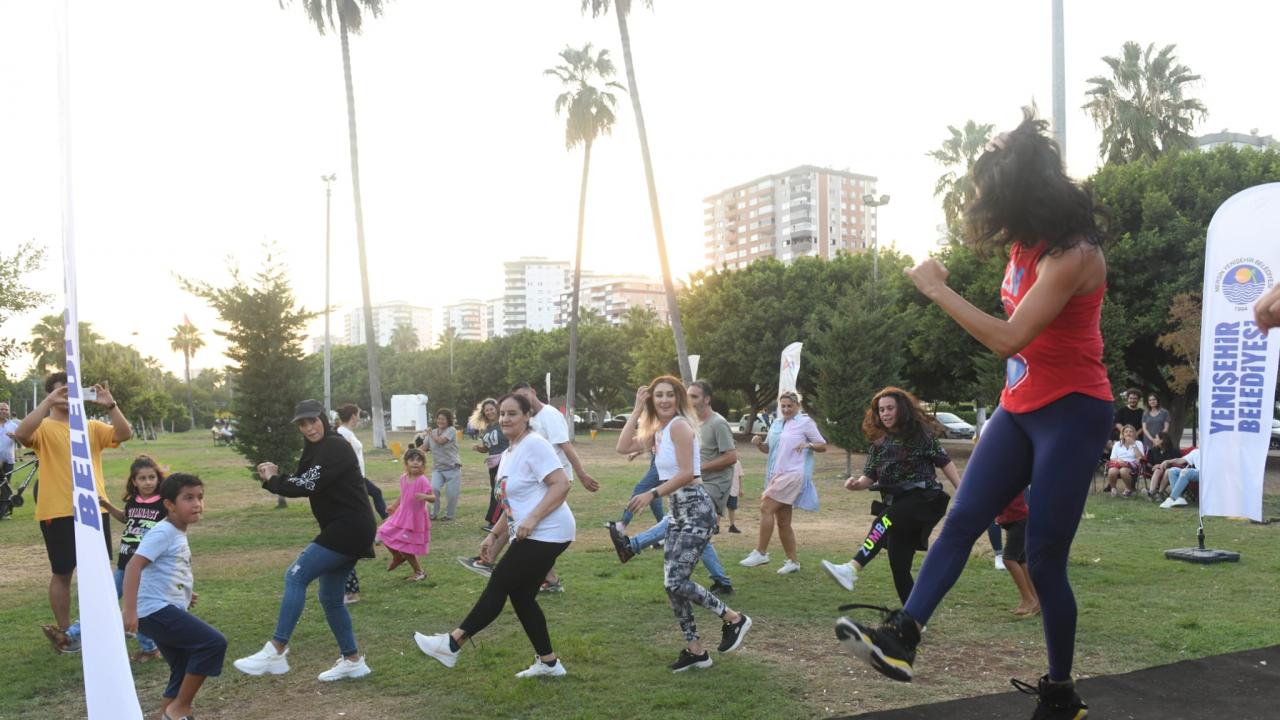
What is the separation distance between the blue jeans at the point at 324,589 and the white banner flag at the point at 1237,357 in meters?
8.47

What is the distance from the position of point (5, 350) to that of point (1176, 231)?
101ft

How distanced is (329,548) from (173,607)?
1.06m

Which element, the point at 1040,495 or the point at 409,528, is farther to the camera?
the point at 409,528

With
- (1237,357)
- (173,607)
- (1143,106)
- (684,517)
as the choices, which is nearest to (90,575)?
(173,607)

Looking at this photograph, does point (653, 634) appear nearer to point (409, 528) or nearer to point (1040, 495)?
point (409, 528)

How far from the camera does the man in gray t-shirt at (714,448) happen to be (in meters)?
9.16

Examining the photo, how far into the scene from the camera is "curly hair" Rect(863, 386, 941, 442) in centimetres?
697

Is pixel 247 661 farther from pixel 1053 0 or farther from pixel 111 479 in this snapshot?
pixel 111 479

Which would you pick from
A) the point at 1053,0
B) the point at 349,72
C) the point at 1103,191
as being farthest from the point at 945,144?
the point at 1053,0

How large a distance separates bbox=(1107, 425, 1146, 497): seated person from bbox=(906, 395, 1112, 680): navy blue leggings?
628 inches

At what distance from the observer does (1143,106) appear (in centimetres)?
3403

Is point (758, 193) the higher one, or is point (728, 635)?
point (758, 193)

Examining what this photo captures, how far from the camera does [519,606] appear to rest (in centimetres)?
567

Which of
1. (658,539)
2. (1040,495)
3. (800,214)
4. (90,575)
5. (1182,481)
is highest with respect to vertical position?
(800,214)
